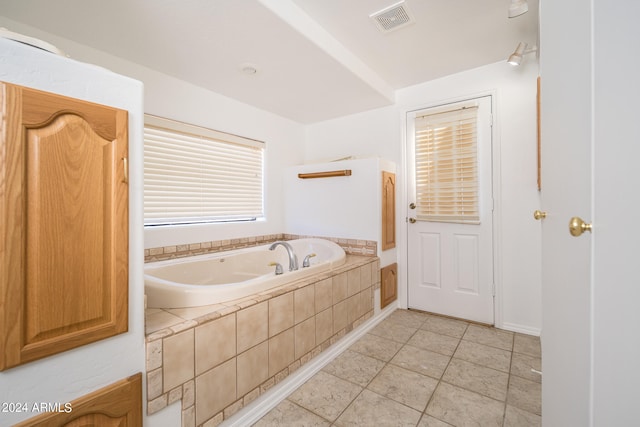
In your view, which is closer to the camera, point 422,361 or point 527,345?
point 422,361

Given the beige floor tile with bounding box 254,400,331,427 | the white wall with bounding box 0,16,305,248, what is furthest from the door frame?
the beige floor tile with bounding box 254,400,331,427

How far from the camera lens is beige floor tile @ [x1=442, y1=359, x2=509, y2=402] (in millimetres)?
1583

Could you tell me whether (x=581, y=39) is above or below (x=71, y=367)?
above

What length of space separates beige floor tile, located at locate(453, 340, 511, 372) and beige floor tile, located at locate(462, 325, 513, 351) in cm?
7

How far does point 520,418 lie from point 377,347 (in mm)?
931

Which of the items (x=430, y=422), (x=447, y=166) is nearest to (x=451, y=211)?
(x=447, y=166)

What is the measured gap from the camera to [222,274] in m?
2.30

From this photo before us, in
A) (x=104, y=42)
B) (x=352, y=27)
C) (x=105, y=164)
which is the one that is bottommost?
(x=105, y=164)

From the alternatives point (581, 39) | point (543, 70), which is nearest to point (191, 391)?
point (581, 39)

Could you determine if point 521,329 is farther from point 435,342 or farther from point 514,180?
point 514,180

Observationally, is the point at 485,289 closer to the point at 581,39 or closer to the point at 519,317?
the point at 519,317

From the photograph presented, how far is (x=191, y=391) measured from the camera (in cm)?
112

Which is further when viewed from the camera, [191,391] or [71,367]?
[191,391]

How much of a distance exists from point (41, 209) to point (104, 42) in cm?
158
